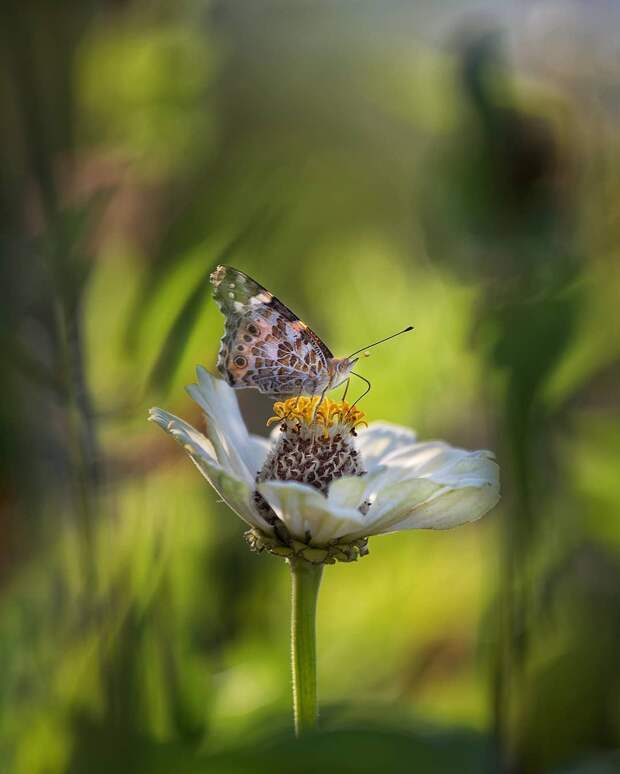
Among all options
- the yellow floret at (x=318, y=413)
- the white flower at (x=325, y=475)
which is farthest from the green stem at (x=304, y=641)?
the yellow floret at (x=318, y=413)

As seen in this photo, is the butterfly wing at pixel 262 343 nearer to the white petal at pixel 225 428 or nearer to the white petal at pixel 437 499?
the white petal at pixel 225 428

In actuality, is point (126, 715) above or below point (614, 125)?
below

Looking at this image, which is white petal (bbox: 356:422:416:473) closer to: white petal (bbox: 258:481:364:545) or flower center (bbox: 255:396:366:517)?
flower center (bbox: 255:396:366:517)

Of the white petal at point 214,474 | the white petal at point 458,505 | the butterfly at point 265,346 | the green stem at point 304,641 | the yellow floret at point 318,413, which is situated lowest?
the green stem at point 304,641

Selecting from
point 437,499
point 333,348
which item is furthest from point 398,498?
point 333,348

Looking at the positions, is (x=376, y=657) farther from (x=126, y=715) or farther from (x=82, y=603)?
(x=126, y=715)

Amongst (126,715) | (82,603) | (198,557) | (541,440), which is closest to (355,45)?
(198,557)
